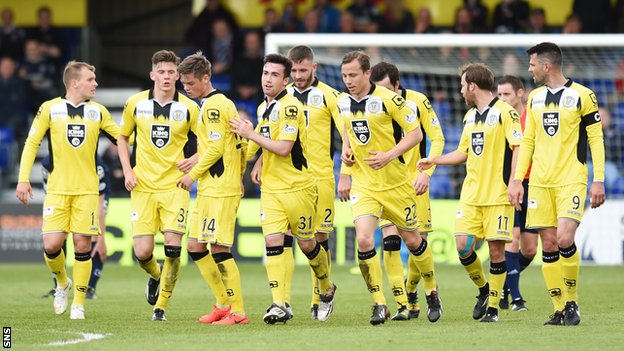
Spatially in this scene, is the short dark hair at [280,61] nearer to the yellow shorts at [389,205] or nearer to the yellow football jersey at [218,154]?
the yellow football jersey at [218,154]

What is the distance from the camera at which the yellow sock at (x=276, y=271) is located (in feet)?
33.5

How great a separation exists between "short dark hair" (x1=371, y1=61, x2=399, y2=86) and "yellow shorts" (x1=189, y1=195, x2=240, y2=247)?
1.98 metres

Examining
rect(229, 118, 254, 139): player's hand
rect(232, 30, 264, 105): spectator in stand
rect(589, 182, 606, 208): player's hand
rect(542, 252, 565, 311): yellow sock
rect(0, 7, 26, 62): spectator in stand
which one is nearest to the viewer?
rect(589, 182, 606, 208): player's hand

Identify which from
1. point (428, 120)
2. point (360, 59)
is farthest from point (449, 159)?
point (360, 59)

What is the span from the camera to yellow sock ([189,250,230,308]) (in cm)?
1073

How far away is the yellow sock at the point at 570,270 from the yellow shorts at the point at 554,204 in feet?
0.83

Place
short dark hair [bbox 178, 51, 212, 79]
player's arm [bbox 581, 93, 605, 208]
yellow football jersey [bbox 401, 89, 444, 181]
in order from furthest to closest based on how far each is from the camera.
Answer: yellow football jersey [bbox 401, 89, 444, 181] < short dark hair [bbox 178, 51, 212, 79] < player's arm [bbox 581, 93, 605, 208]

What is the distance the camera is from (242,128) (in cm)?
1006

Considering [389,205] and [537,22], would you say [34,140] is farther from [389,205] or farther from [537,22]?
[537,22]

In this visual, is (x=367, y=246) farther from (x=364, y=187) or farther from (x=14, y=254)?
(x=14, y=254)

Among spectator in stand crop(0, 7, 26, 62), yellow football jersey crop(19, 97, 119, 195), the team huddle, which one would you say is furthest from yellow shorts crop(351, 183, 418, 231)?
spectator in stand crop(0, 7, 26, 62)

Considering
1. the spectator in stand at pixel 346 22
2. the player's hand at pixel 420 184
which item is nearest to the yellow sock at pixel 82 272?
the player's hand at pixel 420 184

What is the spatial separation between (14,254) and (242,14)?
298 inches
